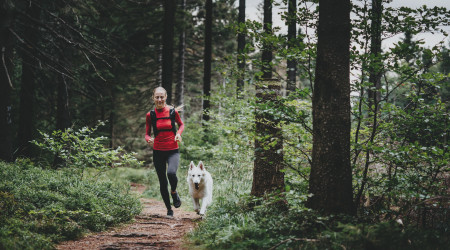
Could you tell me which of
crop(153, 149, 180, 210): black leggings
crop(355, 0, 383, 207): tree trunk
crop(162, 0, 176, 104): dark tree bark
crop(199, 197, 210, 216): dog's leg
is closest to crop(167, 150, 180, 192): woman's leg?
crop(153, 149, 180, 210): black leggings

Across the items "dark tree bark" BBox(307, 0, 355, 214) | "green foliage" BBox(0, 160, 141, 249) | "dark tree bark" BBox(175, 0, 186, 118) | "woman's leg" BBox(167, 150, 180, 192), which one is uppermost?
"dark tree bark" BBox(175, 0, 186, 118)

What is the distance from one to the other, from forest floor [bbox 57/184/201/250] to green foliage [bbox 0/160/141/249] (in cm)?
21

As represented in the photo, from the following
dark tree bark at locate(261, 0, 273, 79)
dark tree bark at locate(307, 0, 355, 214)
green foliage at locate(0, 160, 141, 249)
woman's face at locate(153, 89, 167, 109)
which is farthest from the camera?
woman's face at locate(153, 89, 167, 109)

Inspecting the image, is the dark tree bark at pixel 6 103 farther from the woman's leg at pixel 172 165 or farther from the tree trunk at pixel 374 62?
the tree trunk at pixel 374 62

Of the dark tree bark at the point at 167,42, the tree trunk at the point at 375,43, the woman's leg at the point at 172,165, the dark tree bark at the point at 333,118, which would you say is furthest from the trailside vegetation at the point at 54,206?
the dark tree bark at the point at 167,42

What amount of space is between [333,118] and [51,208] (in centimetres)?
432

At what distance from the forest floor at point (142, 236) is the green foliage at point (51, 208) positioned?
209 mm

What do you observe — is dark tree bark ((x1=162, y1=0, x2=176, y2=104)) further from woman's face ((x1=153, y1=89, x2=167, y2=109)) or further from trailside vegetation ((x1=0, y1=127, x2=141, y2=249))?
woman's face ((x1=153, y1=89, x2=167, y2=109))

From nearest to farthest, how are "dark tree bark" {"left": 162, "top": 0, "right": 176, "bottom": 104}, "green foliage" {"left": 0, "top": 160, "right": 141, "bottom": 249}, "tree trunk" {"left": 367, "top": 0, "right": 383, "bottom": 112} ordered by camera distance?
"green foliage" {"left": 0, "top": 160, "right": 141, "bottom": 249}, "tree trunk" {"left": 367, "top": 0, "right": 383, "bottom": 112}, "dark tree bark" {"left": 162, "top": 0, "right": 176, "bottom": 104}

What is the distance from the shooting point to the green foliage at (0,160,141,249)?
3610 mm

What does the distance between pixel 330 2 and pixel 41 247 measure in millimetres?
4588

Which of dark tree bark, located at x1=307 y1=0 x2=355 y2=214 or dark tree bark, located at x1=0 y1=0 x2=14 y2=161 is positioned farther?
dark tree bark, located at x1=0 y1=0 x2=14 y2=161

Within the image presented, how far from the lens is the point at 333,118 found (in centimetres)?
351

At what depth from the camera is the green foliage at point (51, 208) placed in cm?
361
